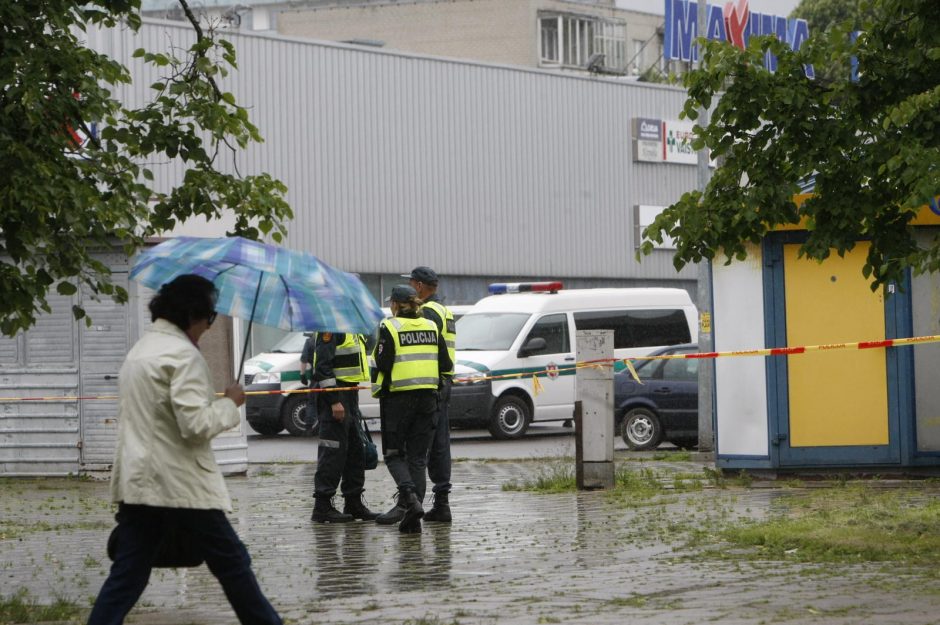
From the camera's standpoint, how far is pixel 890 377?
48.0 ft

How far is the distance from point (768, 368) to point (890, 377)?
1075 millimetres

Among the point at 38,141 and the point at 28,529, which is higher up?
the point at 38,141

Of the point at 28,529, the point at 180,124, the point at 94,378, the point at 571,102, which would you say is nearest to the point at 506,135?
the point at 571,102

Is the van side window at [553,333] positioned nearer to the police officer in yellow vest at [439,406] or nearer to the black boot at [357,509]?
the black boot at [357,509]

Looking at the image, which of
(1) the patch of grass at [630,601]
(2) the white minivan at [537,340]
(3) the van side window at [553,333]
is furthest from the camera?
(3) the van side window at [553,333]

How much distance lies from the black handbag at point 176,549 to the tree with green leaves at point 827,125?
4819mm

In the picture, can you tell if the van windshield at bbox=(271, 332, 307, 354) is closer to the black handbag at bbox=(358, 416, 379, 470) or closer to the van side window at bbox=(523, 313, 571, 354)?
the van side window at bbox=(523, 313, 571, 354)

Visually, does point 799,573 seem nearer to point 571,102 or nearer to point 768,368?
point 768,368

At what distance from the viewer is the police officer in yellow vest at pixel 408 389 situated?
11.6m

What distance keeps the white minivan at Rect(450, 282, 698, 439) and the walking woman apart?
1641cm

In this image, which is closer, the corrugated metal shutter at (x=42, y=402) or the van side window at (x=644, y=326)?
the corrugated metal shutter at (x=42, y=402)

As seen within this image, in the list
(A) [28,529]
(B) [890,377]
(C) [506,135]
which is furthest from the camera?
(C) [506,135]

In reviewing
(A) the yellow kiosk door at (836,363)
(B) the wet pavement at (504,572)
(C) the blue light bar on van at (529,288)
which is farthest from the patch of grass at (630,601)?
(C) the blue light bar on van at (529,288)

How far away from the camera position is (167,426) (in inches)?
248
